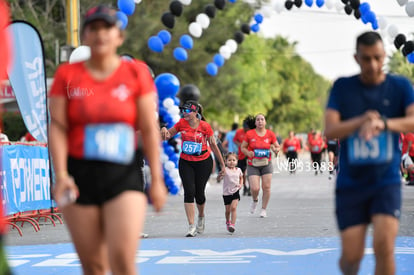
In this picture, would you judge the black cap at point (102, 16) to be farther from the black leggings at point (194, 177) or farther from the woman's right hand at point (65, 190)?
the black leggings at point (194, 177)

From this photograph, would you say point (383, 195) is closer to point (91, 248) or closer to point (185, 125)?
point (91, 248)

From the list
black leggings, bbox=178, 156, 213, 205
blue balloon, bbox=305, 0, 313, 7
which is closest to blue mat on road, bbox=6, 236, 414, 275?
black leggings, bbox=178, 156, 213, 205

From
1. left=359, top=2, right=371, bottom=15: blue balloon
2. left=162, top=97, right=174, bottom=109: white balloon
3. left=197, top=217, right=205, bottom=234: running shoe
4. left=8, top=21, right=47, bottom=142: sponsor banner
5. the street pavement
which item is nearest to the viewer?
the street pavement

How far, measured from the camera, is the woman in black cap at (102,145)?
195 inches

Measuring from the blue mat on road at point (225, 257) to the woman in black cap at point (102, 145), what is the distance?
3845 mm

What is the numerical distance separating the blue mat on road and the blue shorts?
3016 mm

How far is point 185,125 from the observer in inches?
506

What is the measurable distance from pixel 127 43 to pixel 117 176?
37549 millimetres

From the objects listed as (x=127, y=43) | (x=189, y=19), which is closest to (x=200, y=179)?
(x=127, y=43)

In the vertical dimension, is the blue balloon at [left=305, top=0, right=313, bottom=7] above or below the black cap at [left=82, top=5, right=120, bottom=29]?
above

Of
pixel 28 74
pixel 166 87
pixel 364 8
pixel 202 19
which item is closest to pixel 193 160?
→ pixel 28 74

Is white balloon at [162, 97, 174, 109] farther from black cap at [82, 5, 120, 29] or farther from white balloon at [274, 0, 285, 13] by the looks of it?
black cap at [82, 5, 120, 29]

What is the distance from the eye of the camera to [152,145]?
5.13m

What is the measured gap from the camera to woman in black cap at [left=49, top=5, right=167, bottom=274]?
494 cm
